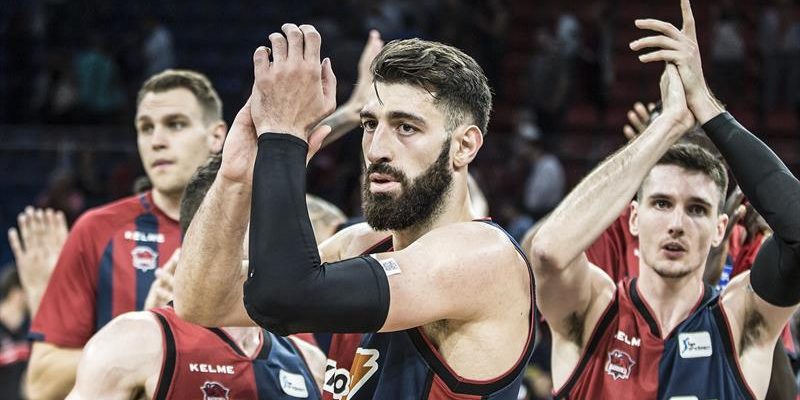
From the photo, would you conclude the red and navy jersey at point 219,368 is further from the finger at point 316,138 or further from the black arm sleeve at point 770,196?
the black arm sleeve at point 770,196

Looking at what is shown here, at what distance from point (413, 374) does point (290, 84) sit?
3.01 feet

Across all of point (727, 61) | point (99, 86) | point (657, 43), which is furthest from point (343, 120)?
point (99, 86)

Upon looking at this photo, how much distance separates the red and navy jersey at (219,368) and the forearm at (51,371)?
4.96 feet

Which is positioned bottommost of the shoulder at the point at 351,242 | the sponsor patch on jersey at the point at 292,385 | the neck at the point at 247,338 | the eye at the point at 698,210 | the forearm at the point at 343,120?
the sponsor patch on jersey at the point at 292,385

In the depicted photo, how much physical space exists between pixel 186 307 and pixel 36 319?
2.52 metres

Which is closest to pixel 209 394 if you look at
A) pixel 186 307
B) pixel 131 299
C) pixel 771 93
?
pixel 186 307

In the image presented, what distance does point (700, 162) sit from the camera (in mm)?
4691

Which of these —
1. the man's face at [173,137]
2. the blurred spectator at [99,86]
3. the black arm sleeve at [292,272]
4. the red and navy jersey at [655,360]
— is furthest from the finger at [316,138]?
the blurred spectator at [99,86]

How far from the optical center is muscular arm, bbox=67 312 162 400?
389 centimetres

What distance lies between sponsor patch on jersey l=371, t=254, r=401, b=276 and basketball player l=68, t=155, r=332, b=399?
3.65ft

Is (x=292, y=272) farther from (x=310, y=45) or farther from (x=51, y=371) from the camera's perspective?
(x=51, y=371)

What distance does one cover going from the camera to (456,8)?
14.2 meters

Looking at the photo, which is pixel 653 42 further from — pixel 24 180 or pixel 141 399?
pixel 24 180

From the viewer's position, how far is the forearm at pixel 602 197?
4027mm
